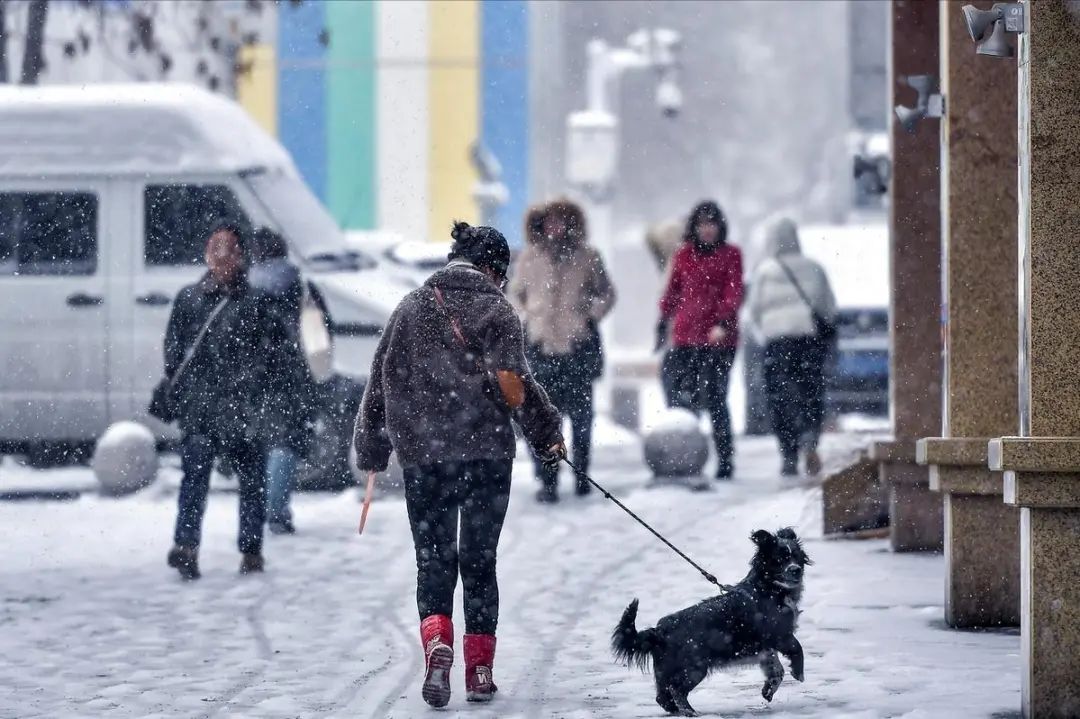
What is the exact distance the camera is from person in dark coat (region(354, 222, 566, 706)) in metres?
6.86

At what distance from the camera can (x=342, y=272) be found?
556 inches

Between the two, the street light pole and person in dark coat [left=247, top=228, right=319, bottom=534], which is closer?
person in dark coat [left=247, top=228, right=319, bottom=534]

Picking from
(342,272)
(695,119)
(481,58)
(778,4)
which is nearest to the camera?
(342,272)

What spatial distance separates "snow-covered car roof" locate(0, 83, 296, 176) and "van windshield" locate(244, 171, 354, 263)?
13cm

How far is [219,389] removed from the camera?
10.5 meters

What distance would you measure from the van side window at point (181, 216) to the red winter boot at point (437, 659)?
25.0 ft

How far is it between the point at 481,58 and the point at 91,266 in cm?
2055

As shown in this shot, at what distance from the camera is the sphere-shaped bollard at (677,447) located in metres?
14.5

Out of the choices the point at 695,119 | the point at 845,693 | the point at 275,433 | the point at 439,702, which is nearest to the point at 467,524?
the point at 439,702

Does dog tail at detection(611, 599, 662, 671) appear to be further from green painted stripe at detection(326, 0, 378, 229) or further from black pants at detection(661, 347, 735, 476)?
green painted stripe at detection(326, 0, 378, 229)

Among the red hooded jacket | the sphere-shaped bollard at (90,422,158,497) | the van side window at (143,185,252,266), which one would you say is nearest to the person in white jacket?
the red hooded jacket

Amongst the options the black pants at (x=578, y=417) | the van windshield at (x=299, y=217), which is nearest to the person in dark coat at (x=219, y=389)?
the black pants at (x=578, y=417)

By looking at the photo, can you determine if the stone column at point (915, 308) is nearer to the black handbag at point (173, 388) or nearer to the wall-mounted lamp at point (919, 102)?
the wall-mounted lamp at point (919, 102)

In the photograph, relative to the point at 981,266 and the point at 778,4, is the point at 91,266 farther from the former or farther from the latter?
the point at 778,4
